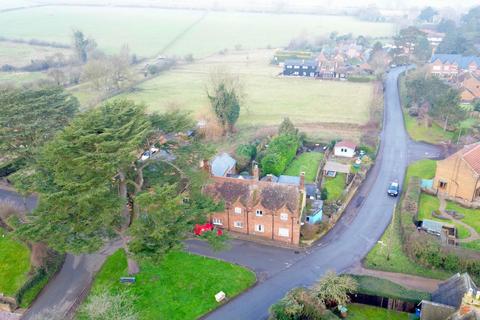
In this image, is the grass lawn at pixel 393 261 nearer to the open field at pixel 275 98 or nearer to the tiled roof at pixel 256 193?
the tiled roof at pixel 256 193

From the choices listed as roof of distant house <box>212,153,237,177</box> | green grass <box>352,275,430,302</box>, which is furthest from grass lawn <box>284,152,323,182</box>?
green grass <box>352,275,430,302</box>

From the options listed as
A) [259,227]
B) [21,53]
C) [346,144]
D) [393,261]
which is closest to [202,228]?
[259,227]

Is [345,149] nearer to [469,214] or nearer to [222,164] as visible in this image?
[469,214]

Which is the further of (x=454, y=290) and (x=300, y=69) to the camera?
(x=300, y=69)

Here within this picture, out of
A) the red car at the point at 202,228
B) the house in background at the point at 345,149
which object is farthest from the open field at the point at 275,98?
the red car at the point at 202,228

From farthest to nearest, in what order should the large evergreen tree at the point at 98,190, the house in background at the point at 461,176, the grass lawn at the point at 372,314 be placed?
the house in background at the point at 461,176 < the grass lawn at the point at 372,314 < the large evergreen tree at the point at 98,190

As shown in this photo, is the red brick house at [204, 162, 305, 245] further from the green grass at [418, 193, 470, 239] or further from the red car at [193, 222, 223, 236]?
the green grass at [418, 193, 470, 239]
